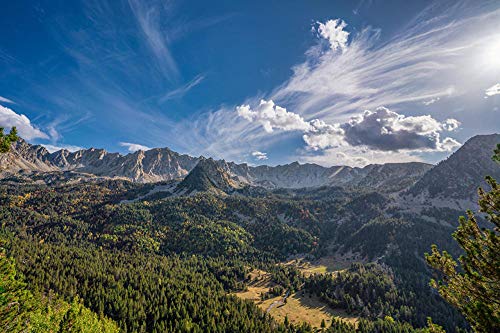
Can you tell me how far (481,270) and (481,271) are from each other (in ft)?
0.27

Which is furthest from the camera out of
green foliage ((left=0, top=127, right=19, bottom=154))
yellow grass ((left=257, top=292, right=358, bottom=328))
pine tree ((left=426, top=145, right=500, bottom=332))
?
yellow grass ((left=257, top=292, right=358, bottom=328))

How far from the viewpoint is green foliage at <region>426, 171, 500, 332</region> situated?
1692 cm

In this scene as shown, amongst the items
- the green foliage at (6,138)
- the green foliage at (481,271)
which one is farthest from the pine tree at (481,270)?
the green foliage at (6,138)

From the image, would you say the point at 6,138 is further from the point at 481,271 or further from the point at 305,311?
the point at 305,311

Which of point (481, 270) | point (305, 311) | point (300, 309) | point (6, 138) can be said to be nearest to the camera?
point (481, 270)

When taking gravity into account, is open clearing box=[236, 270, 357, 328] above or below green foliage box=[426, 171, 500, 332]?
below

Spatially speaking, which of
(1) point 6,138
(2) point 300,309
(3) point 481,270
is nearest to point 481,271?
(3) point 481,270

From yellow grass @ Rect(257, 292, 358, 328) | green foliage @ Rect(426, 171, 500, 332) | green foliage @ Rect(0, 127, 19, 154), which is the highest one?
green foliage @ Rect(0, 127, 19, 154)

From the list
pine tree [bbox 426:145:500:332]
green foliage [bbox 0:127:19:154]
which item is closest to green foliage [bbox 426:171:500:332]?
pine tree [bbox 426:145:500:332]

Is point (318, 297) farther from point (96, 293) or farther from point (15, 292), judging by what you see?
point (15, 292)

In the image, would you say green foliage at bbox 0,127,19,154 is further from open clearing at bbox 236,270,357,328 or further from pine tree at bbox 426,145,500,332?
open clearing at bbox 236,270,357,328

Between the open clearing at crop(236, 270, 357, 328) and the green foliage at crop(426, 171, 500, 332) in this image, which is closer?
the green foliage at crop(426, 171, 500, 332)

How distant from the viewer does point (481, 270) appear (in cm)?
1816

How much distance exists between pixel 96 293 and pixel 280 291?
383ft
